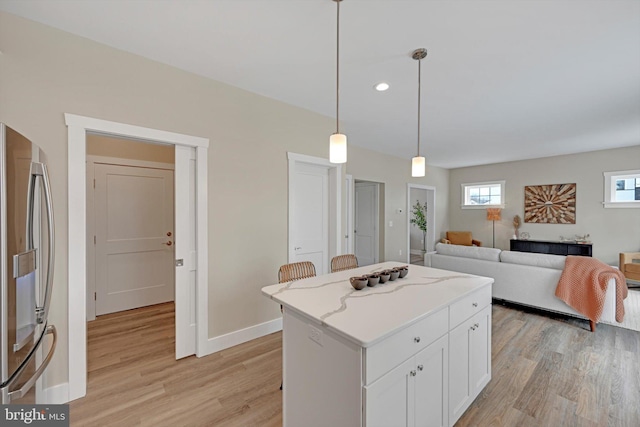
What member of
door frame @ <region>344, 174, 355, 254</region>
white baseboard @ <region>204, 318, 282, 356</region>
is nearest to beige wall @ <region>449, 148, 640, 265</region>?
door frame @ <region>344, 174, 355, 254</region>

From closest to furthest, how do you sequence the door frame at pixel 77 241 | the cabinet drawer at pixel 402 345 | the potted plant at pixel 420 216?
the cabinet drawer at pixel 402 345, the door frame at pixel 77 241, the potted plant at pixel 420 216

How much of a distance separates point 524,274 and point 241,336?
12.1ft

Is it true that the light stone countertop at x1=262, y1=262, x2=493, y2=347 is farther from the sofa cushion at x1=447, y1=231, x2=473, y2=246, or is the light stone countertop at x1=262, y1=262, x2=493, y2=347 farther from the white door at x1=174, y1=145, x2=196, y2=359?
the sofa cushion at x1=447, y1=231, x2=473, y2=246

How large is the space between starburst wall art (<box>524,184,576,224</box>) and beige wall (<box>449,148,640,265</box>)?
9 cm

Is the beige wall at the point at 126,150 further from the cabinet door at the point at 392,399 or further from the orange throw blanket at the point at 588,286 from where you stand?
the orange throw blanket at the point at 588,286

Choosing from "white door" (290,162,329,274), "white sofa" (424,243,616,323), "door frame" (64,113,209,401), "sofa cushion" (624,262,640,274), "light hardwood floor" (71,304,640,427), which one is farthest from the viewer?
"sofa cushion" (624,262,640,274)

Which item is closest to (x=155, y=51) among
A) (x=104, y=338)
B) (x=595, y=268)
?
(x=104, y=338)

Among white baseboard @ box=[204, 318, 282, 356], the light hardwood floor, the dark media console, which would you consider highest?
the dark media console

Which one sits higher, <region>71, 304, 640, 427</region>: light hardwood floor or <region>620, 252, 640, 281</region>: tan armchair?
<region>620, 252, 640, 281</region>: tan armchair

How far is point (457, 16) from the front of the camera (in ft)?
5.86

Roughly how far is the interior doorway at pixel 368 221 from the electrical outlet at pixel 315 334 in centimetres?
466

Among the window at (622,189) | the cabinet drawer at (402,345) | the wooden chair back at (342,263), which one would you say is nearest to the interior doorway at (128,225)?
the wooden chair back at (342,263)

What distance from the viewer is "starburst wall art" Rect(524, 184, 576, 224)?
19.5ft

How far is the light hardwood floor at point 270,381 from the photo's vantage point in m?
1.85
